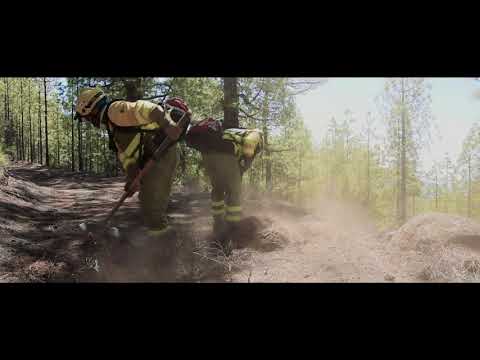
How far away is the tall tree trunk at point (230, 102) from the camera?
503 cm

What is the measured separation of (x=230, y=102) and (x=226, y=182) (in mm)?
1487

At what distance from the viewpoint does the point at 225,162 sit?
169 inches

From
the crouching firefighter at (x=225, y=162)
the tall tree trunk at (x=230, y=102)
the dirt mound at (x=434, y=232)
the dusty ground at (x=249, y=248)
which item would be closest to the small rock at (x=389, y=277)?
the dusty ground at (x=249, y=248)

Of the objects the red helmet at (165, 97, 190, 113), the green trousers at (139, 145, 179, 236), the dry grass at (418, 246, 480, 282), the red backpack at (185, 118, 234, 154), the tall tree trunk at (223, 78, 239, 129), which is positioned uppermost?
the tall tree trunk at (223, 78, 239, 129)

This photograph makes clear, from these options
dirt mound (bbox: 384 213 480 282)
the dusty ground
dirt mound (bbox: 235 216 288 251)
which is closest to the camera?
dirt mound (bbox: 384 213 480 282)

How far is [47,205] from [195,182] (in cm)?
245

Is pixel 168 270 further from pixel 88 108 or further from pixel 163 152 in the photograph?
pixel 88 108

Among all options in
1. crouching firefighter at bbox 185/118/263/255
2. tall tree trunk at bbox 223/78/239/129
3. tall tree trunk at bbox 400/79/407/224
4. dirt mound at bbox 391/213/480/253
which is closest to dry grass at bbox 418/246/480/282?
A: dirt mound at bbox 391/213/480/253

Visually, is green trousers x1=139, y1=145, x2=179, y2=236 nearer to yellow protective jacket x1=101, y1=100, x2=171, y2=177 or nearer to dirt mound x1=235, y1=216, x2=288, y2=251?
yellow protective jacket x1=101, y1=100, x2=171, y2=177

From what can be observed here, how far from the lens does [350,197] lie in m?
9.27

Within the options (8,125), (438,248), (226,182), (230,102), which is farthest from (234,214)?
(8,125)

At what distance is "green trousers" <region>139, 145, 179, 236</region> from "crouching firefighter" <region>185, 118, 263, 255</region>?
0.61 m

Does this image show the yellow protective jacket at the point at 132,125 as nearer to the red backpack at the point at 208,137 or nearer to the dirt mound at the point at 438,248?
the red backpack at the point at 208,137

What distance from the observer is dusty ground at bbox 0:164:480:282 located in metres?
3.19
